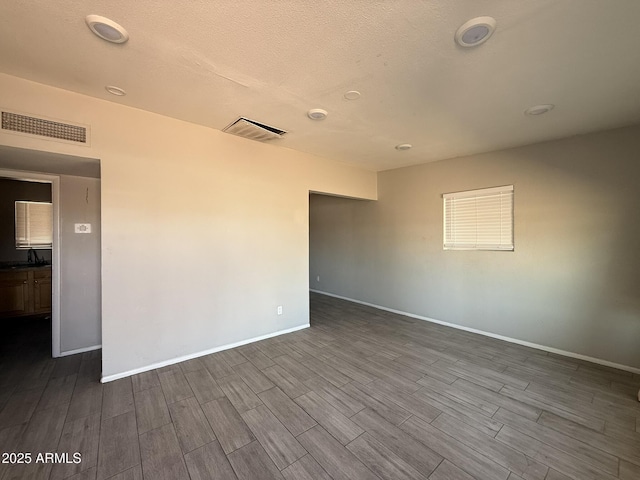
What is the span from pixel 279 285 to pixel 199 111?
96.7 inches

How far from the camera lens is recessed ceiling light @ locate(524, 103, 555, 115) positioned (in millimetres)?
2471

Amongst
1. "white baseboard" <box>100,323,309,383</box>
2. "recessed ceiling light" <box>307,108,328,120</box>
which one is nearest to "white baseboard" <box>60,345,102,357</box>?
"white baseboard" <box>100,323,309,383</box>

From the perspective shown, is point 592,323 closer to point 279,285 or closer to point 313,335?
point 313,335

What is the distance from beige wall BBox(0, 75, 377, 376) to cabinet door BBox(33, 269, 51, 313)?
11.5ft

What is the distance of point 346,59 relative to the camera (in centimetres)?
186

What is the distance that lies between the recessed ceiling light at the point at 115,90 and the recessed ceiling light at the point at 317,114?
1732 millimetres

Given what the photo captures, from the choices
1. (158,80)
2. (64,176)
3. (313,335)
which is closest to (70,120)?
(158,80)

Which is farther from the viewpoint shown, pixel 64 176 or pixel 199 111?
pixel 64 176

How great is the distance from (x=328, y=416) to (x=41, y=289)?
5.76 meters

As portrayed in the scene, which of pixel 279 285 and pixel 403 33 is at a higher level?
pixel 403 33

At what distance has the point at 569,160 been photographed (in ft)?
10.6

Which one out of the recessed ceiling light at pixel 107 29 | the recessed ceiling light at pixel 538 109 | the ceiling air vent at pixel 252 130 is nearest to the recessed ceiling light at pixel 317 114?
the ceiling air vent at pixel 252 130

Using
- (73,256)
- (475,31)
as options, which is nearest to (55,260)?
(73,256)

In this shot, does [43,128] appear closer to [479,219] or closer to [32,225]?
[32,225]
